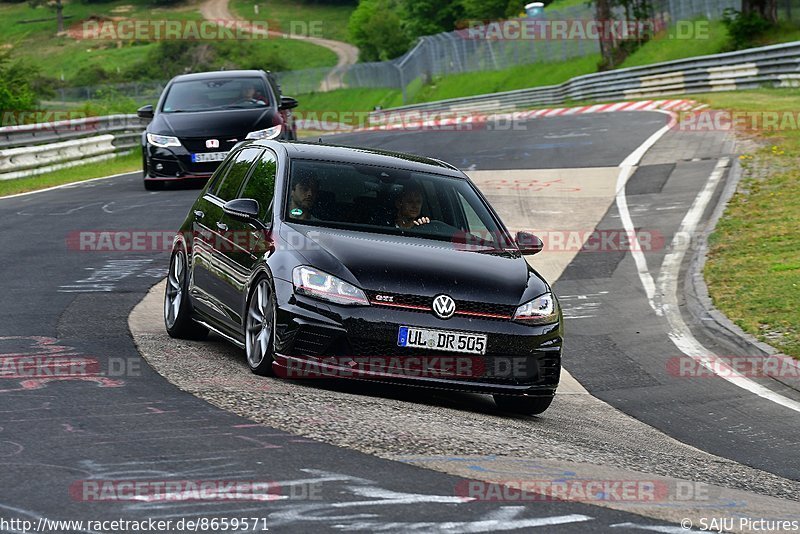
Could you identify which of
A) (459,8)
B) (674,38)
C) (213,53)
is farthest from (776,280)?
(213,53)

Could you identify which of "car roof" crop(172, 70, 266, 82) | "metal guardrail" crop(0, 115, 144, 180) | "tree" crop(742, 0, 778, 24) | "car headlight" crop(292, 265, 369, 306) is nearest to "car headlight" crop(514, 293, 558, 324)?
"car headlight" crop(292, 265, 369, 306)

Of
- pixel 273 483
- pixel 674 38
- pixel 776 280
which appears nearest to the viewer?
pixel 273 483

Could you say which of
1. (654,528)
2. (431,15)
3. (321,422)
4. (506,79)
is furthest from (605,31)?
(431,15)

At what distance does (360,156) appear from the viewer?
10.0 metres

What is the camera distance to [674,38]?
5606 centimetres

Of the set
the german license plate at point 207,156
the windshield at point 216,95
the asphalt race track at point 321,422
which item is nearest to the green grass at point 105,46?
the windshield at point 216,95

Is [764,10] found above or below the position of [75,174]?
above

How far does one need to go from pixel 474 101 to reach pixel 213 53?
74.2 metres

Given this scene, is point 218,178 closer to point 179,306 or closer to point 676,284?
point 179,306

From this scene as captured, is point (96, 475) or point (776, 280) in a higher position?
point (96, 475)

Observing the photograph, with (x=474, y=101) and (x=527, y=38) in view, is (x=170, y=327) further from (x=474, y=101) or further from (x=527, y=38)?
(x=527, y=38)

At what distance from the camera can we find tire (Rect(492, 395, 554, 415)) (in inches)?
348

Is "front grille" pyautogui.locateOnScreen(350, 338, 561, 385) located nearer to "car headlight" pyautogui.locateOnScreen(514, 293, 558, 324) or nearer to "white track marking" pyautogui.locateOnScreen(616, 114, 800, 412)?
"car headlight" pyautogui.locateOnScreen(514, 293, 558, 324)

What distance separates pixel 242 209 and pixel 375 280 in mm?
1403
